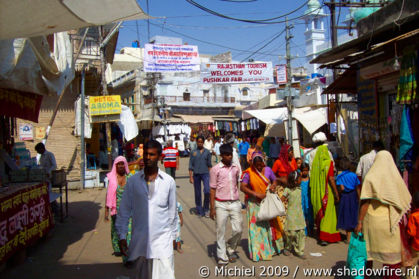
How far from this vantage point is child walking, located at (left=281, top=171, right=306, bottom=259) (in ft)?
18.5

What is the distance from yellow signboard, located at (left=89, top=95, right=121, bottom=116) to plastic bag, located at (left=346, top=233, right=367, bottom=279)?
10.8 meters

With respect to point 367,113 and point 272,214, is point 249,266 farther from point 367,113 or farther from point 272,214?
point 367,113

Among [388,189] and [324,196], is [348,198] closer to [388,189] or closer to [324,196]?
[324,196]

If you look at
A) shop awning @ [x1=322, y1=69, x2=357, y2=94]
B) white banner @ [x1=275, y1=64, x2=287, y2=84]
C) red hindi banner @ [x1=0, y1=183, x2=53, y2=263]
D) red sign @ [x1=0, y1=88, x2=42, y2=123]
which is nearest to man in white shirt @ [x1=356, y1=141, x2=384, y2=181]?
shop awning @ [x1=322, y1=69, x2=357, y2=94]

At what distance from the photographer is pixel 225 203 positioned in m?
5.38

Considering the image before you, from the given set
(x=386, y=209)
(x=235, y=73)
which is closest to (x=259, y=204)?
(x=386, y=209)

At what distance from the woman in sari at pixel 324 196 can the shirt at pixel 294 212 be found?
0.58m

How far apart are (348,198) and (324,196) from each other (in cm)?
46

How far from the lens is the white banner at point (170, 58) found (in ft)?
58.6

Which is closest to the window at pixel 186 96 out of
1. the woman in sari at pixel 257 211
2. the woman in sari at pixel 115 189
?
the woman in sari at pixel 115 189

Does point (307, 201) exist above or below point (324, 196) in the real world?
below

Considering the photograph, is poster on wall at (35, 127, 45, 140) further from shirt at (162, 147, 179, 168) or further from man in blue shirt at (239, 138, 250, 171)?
man in blue shirt at (239, 138, 250, 171)

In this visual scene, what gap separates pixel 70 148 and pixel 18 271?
844 centimetres

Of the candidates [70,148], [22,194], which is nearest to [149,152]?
[22,194]
